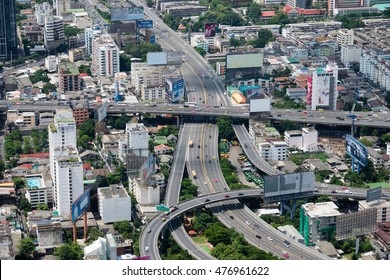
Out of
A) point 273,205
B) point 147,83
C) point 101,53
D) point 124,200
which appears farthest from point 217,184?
point 101,53

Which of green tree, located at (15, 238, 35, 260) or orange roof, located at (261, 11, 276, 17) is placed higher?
orange roof, located at (261, 11, 276, 17)

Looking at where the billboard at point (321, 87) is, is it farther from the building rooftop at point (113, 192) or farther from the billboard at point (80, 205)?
the billboard at point (80, 205)

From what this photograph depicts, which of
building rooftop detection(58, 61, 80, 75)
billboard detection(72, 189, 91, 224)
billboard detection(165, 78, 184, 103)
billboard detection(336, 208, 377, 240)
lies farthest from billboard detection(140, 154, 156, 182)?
building rooftop detection(58, 61, 80, 75)

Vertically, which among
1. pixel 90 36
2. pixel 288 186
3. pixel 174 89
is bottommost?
pixel 288 186

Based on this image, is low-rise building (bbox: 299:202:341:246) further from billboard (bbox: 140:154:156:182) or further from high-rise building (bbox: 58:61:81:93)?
high-rise building (bbox: 58:61:81:93)

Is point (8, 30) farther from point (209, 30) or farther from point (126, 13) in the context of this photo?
point (209, 30)

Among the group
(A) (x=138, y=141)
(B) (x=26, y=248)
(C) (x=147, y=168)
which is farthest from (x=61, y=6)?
(B) (x=26, y=248)
